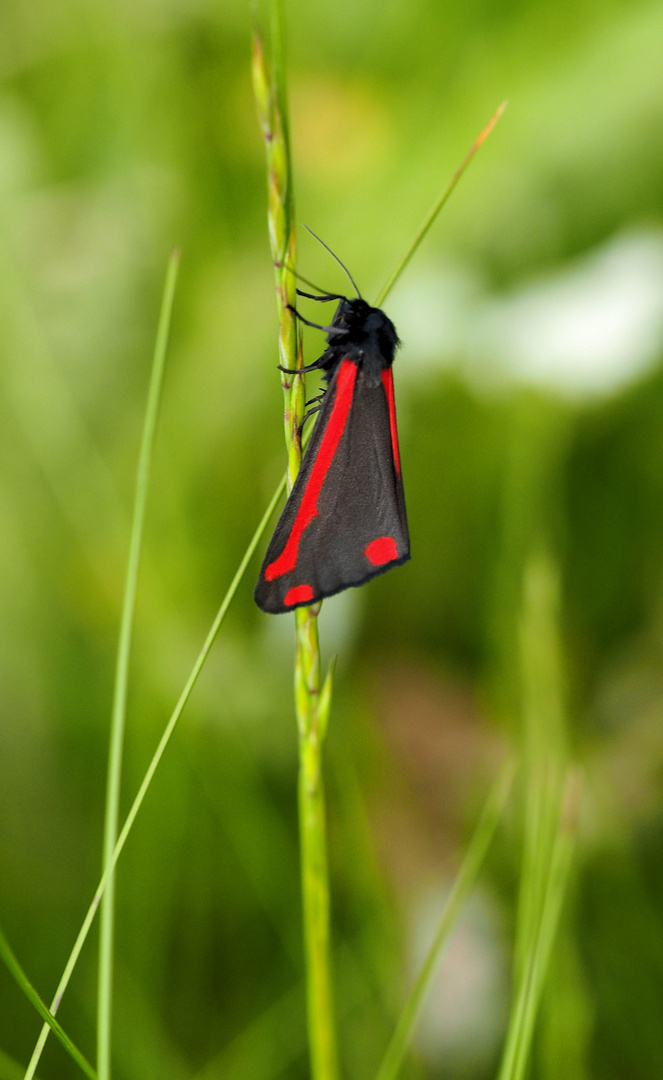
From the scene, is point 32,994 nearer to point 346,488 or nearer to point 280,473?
point 346,488

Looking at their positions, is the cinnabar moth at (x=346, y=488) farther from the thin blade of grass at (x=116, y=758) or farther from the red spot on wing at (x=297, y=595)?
the thin blade of grass at (x=116, y=758)

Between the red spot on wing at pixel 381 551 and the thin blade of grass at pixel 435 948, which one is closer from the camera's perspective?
the thin blade of grass at pixel 435 948

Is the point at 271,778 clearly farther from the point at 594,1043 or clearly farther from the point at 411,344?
the point at 411,344

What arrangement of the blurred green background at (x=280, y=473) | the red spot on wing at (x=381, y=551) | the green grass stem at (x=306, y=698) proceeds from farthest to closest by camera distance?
1. the blurred green background at (x=280, y=473)
2. the red spot on wing at (x=381, y=551)
3. the green grass stem at (x=306, y=698)

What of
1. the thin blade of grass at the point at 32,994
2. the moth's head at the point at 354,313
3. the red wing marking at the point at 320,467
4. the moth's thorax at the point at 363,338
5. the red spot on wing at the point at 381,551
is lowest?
the thin blade of grass at the point at 32,994

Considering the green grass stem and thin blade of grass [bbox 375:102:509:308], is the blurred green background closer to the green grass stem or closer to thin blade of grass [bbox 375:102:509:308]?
the green grass stem

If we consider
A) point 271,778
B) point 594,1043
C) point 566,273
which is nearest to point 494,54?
point 566,273

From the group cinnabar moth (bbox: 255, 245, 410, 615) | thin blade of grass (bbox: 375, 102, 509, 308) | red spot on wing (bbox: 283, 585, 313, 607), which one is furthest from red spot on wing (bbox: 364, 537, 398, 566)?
thin blade of grass (bbox: 375, 102, 509, 308)

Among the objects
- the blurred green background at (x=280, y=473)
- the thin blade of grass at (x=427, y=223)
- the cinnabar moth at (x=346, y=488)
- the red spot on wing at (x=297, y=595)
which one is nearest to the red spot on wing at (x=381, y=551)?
the cinnabar moth at (x=346, y=488)

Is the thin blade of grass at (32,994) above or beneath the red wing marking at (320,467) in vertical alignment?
beneath
